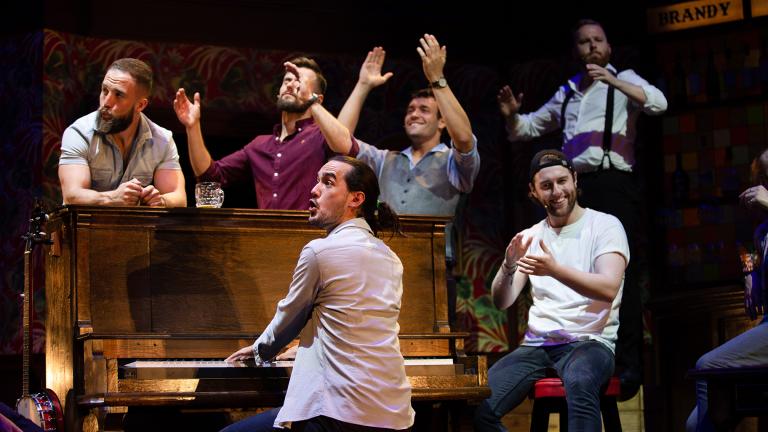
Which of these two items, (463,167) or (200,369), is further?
(463,167)

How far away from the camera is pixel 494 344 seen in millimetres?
7859

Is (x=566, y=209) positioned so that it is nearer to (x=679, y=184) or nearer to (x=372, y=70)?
(x=372, y=70)

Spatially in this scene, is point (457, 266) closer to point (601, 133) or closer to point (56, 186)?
point (601, 133)

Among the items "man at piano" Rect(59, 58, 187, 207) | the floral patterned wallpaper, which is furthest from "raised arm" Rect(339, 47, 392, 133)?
the floral patterned wallpaper

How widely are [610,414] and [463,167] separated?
4.79 feet

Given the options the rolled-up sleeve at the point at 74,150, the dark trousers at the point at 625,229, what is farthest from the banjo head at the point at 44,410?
the dark trousers at the point at 625,229

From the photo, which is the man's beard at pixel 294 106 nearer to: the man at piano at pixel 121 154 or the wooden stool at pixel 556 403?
the man at piano at pixel 121 154

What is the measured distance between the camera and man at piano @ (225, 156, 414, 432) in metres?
3.96

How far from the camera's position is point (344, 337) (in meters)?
4.00

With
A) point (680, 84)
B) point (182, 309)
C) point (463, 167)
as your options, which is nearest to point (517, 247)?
point (463, 167)

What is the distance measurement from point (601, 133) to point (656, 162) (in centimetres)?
116

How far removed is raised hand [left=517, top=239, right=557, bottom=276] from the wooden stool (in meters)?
0.50

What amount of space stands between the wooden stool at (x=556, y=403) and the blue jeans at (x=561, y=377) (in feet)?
0.17

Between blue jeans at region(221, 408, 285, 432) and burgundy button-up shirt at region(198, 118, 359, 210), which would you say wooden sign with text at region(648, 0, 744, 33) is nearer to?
burgundy button-up shirt at region(198, 118, 359, 210)
